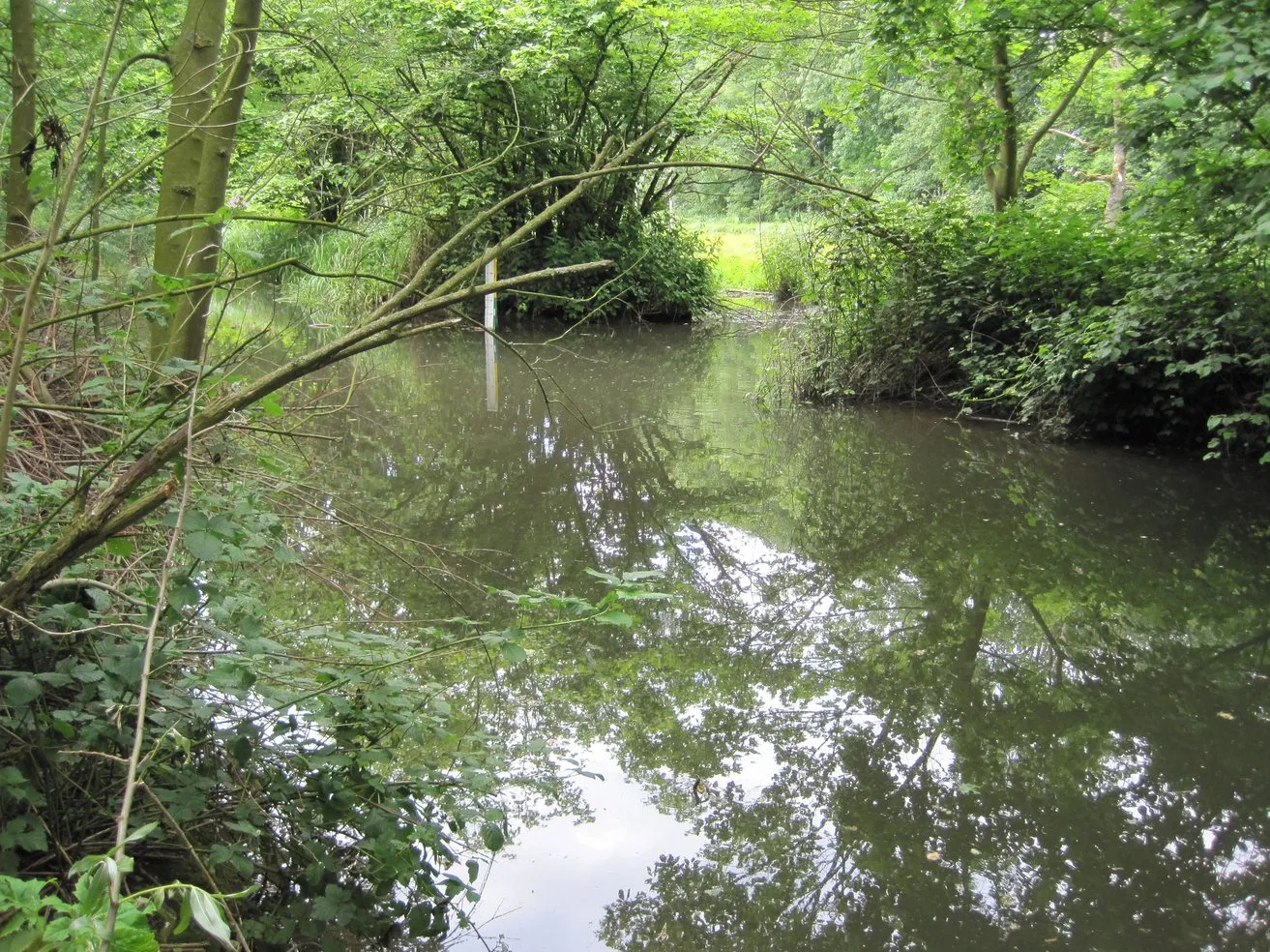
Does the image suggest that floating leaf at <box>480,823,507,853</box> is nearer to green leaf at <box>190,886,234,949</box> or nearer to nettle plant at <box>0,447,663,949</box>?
nettle plant at <box>0,447,663,949</box>

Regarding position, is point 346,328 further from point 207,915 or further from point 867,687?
point 207,915

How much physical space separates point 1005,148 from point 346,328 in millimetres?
9354

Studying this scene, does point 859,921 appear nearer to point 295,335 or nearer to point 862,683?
point 862,683

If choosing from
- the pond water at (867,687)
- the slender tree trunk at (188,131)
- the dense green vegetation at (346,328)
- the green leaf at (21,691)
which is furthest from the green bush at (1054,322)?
the green leaf at (21,691)

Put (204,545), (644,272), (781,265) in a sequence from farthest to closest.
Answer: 1. (781,265)
2. (644,272)
3. (204,545)

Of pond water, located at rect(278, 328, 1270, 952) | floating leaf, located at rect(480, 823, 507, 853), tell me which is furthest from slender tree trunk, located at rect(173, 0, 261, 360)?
floating leaf, located at rect(480, 823, 507, 853)

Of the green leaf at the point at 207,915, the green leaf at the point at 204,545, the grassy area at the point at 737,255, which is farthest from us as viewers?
the grassy area at the point at 737,255

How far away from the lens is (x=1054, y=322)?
351 inches

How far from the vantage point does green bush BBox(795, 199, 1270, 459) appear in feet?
25.1

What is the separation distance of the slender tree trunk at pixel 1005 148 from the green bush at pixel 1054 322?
0.76 metres

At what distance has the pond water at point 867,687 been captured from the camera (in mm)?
3066

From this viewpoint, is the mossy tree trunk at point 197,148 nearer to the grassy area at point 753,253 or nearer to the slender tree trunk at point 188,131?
the slender tree trunk at point 188,131

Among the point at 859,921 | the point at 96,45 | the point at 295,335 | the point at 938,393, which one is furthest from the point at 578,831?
the point at 295,335

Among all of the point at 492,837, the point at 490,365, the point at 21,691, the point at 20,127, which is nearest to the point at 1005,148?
the point at 490,365
